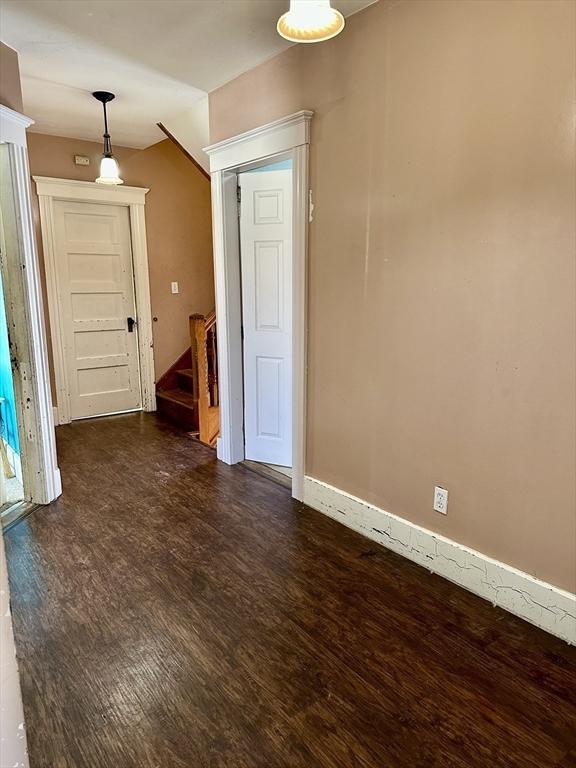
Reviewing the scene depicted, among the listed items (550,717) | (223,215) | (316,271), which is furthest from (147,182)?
(550,717)

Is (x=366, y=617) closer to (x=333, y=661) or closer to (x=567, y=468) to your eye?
(x=333, y=661)

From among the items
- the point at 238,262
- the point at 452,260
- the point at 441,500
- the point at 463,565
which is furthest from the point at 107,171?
the point at 463,565

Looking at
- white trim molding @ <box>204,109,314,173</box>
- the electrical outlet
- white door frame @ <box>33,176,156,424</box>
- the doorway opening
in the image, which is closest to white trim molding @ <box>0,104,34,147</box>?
the doorway opening

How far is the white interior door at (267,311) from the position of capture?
126 inches

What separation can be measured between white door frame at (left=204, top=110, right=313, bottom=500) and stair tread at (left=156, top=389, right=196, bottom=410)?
41.5 inches

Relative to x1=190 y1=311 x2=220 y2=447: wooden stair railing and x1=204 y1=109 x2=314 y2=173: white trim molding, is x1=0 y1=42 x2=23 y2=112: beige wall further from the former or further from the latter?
x1=190 y1=311 x2=220 y2=447: wooden stair railing

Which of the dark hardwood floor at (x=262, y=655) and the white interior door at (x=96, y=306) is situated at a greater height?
the white interior door at (x=96, y=306)

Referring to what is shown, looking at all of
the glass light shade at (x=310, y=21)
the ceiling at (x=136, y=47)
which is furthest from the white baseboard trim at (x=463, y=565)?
the ceiling at (x=136, y=47)

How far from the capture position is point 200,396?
4238mm

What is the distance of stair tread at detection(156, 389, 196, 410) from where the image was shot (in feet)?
15.3

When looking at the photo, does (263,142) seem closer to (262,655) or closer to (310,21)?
(310,21)

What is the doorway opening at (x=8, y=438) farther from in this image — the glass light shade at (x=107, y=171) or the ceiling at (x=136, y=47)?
the glass light shade at (x=107, y=171)

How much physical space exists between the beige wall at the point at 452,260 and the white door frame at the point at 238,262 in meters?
0.10

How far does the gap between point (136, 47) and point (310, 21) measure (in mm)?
1505
